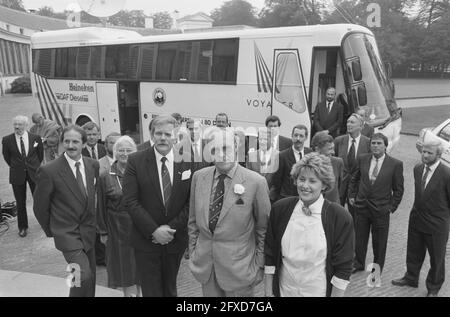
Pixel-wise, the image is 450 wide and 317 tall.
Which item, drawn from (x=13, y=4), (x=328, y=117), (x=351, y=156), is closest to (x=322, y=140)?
(x=351, y=156)

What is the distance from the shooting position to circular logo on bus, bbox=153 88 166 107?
11.9 m

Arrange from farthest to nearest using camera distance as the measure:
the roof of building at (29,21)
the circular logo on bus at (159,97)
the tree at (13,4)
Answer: the tree at (13,4)
the roof of building at (29,21)
the circular logo on bus at (159,97)

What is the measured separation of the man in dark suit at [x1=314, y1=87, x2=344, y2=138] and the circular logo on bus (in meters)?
4.92

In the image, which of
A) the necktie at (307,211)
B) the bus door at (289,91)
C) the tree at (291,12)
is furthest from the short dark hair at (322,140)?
the tree at (291,12)

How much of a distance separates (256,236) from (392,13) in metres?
45.7

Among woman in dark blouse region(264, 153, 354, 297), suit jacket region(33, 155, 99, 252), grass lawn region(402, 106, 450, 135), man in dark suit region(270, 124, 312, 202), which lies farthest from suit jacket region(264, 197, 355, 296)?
grass lawn region(402, 106, 450, 135)

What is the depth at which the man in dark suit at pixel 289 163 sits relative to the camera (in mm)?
5129

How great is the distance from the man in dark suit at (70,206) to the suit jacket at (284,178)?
237 cm

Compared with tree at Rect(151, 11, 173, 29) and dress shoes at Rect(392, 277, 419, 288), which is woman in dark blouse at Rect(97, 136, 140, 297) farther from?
tree at Rect(151, 11, 173, 29)

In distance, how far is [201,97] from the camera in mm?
10945

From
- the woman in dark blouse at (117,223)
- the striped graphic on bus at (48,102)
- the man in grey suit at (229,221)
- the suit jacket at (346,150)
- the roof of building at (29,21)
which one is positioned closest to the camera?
the man in grey suit at (229,221)

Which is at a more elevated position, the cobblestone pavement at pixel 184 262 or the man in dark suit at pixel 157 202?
the man in dark suit at pixel 157 202

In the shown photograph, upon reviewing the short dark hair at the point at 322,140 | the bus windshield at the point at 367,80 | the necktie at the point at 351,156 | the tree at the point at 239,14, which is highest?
the tree at the point at 239,14

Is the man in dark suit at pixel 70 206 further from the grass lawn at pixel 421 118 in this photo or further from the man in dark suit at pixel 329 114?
the grass lawn at pixel 421 118
